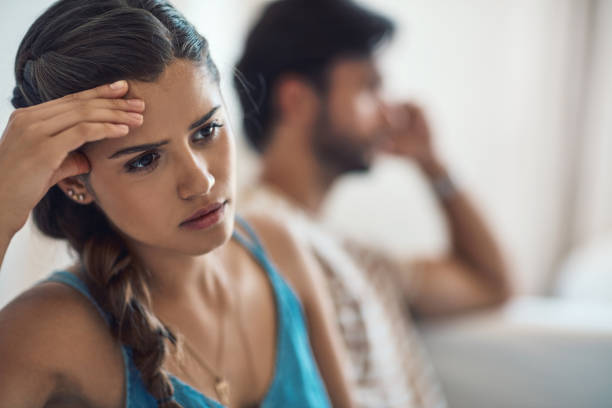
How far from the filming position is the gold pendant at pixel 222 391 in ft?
2.40

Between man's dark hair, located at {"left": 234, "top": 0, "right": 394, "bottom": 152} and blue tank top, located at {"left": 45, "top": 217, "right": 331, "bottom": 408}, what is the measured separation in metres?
0.59

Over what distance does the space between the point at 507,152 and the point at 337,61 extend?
1512mm

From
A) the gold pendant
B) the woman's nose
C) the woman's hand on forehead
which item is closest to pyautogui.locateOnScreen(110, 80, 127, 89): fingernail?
the woman's hand on forehead

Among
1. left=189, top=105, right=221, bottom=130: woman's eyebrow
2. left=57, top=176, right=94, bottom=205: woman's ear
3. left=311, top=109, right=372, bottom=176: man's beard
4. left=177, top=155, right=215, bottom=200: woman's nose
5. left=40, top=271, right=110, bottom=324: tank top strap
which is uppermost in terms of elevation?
left=189, top=105, right=221, bottom=130: woman's eyebrow

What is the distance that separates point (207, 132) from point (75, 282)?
25 cm

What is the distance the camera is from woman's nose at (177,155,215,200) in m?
0.61

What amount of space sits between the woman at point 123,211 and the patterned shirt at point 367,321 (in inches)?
18.2

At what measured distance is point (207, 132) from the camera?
64 cm

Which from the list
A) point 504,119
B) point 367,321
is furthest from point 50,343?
point 504,119

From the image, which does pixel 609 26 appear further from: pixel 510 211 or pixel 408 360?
pixel 408 360

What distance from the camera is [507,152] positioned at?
2.64 metres

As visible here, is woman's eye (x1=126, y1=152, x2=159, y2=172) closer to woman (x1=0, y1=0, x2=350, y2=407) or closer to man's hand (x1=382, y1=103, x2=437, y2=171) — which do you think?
woman (x1=0, y1=0, x2=350, y2=407)

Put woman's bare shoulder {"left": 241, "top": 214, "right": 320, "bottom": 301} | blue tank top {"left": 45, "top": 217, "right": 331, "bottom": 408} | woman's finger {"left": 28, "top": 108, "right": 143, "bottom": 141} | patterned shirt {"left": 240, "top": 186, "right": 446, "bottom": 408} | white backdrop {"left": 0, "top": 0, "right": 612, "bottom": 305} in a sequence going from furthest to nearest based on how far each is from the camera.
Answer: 1. white backdrop {"left": 0, "top": 0, "right": 612, "bottom": 305}
2. patterned shirt {"left": 240, "top": 186, "right": 446, "bottom": 408}
3. woman's bare shoulder {"left": 241, "top": 214, "right": 320, "bottom": 301}
4. blue tank top {"left": 45, "top": 217, "right": 331, "bottom": 408}
5. woman's finger {"left": 28, "top": 108, "right": 143, "bottom": 141}

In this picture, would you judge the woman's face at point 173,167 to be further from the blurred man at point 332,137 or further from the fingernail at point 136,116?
the blurred man at point 332,137
